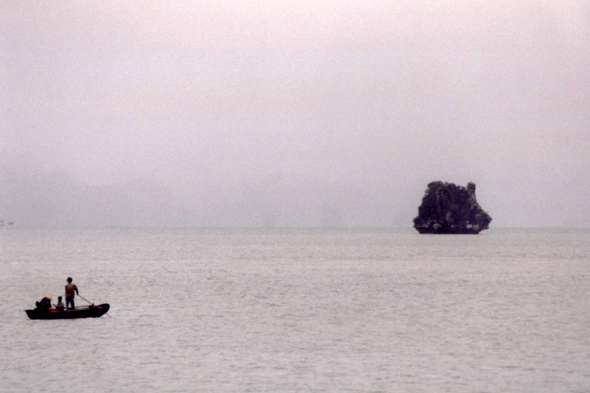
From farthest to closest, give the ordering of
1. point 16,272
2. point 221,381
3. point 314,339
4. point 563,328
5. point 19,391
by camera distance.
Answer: point 16,272 < point 563,328 < point 314,339 < point 221,381 < point 19,391

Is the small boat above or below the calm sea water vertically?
above

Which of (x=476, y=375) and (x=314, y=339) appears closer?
(x=476, y=375)

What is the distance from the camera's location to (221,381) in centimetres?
3125

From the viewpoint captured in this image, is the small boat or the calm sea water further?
the small boat

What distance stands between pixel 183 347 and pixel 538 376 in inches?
711

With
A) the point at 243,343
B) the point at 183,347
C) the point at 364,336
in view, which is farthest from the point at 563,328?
the point at 183,347

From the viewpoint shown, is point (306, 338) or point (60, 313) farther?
point (60, 313)

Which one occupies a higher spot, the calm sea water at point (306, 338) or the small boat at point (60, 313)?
the small boat at point (60, 313)

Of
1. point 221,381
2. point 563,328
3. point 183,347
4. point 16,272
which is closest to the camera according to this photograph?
point 221,381

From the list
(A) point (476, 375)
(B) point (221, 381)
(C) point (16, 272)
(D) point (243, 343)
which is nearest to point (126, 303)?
(D) point (243, 343)

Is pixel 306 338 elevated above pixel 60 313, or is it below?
below

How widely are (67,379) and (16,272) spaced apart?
82.4 metres

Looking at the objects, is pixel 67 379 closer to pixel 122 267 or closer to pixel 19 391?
pixel 19 391

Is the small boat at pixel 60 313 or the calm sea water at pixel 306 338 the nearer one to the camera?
the calm sea water at pixel 306 338
